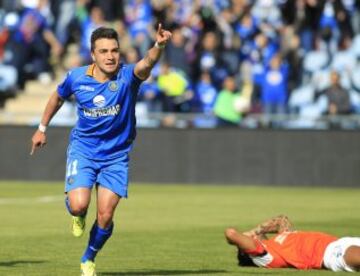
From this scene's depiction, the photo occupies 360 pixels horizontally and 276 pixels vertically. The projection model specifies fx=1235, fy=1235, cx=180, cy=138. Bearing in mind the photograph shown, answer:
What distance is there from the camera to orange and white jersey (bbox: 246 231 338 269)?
11992mm

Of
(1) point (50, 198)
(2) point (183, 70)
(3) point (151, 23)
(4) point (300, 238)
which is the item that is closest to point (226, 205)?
(1) point (50, 198)

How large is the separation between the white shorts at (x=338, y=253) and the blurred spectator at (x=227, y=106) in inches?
613

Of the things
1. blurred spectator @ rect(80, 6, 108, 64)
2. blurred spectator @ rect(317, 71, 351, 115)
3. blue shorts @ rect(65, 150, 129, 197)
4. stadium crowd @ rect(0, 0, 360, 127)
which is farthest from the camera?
blurred spectator @ rect(80, 6, 108, 64)

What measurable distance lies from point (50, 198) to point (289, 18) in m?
9.09

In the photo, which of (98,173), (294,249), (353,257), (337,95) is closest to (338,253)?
(353,257)

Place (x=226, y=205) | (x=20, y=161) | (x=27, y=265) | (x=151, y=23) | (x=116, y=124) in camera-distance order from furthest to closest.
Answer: (x=151, y=23) < (x=20, y=161) < (x=226, y=205) < (x=27, y=265) < (x=116, y=124)

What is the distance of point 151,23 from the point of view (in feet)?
99.2

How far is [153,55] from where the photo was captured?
11.2 metres

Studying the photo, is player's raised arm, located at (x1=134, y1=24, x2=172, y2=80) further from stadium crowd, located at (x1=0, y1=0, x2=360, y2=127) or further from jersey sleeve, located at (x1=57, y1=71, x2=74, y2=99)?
stadium crowd, located at (x1=0, y1=0, x2=360, y2=127)

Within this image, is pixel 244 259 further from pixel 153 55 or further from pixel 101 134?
pixel 153 55

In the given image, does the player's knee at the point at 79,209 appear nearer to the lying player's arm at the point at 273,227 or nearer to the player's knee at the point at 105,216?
the player's knee at the point at 105,216

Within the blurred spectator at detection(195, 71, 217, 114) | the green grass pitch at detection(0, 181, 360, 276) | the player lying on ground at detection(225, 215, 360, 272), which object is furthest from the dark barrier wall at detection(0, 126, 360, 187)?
the player lying on ground at detection(225, 215, 360, 272)

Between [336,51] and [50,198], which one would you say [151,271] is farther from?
[336,51]

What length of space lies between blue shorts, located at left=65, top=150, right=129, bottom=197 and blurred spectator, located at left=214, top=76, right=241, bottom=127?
15.8m
